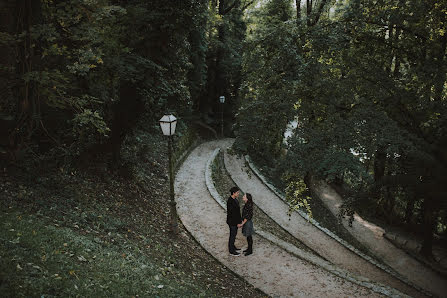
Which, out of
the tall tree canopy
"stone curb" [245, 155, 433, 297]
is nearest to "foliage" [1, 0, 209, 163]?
the tall tree canopy

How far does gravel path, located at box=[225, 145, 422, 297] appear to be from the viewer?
958 centimetres

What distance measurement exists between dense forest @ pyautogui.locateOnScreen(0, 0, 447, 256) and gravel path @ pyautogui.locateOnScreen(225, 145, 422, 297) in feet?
7.79

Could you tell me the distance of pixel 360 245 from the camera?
13695 millimetres

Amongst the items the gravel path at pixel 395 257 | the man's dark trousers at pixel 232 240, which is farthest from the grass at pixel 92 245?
the gravel path at pixel 395 257

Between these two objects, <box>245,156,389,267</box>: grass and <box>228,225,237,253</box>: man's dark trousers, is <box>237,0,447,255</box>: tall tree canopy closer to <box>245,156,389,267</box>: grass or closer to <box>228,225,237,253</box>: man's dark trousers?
<box>228,225,237,253</box>: man's dark trousers

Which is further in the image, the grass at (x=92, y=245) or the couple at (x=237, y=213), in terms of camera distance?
the couple at (x=237, y=213)

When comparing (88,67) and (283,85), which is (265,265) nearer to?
(283,85)

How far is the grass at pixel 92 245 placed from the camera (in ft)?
13.8

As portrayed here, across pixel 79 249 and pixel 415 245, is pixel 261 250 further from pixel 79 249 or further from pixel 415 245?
pixel 415 245

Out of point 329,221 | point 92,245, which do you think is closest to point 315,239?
point 329,221

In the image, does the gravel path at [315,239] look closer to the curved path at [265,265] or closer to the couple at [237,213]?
the couple at [237,213]

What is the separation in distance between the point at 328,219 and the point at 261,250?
345 inches

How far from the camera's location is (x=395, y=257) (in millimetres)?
13094

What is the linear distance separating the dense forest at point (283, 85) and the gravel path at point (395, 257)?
4947mm
